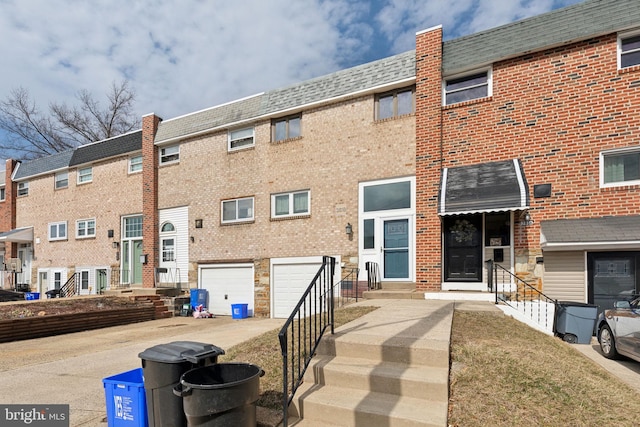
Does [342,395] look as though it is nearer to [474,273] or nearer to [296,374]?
[296,374]

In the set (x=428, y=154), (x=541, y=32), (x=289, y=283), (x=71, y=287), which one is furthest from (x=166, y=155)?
(x=541, y=32)

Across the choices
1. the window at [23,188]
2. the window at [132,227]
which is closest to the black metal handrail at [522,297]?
the window at [132,227]

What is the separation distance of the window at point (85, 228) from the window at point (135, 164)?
357 centimetres

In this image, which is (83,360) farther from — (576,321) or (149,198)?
(149,198)

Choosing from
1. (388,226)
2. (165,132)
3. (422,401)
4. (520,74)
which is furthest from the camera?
(165,132)

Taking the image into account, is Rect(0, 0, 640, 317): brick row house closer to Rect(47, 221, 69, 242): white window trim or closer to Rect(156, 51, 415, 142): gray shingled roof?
Rect(156, 51, 415, 142): gray shingled roof

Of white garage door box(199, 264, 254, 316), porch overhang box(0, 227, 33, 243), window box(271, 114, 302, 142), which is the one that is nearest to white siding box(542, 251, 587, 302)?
window box(271, 114, 302, 142)

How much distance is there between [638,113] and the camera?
8.85 meters

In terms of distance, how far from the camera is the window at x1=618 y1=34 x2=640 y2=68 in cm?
904

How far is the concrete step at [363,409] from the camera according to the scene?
3.65 meters

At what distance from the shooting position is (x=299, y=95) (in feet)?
45.4

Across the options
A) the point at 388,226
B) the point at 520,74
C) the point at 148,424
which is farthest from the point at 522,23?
the point at 148,424

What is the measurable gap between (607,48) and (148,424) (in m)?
11.7

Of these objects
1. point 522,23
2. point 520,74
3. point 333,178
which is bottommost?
point 333,178
